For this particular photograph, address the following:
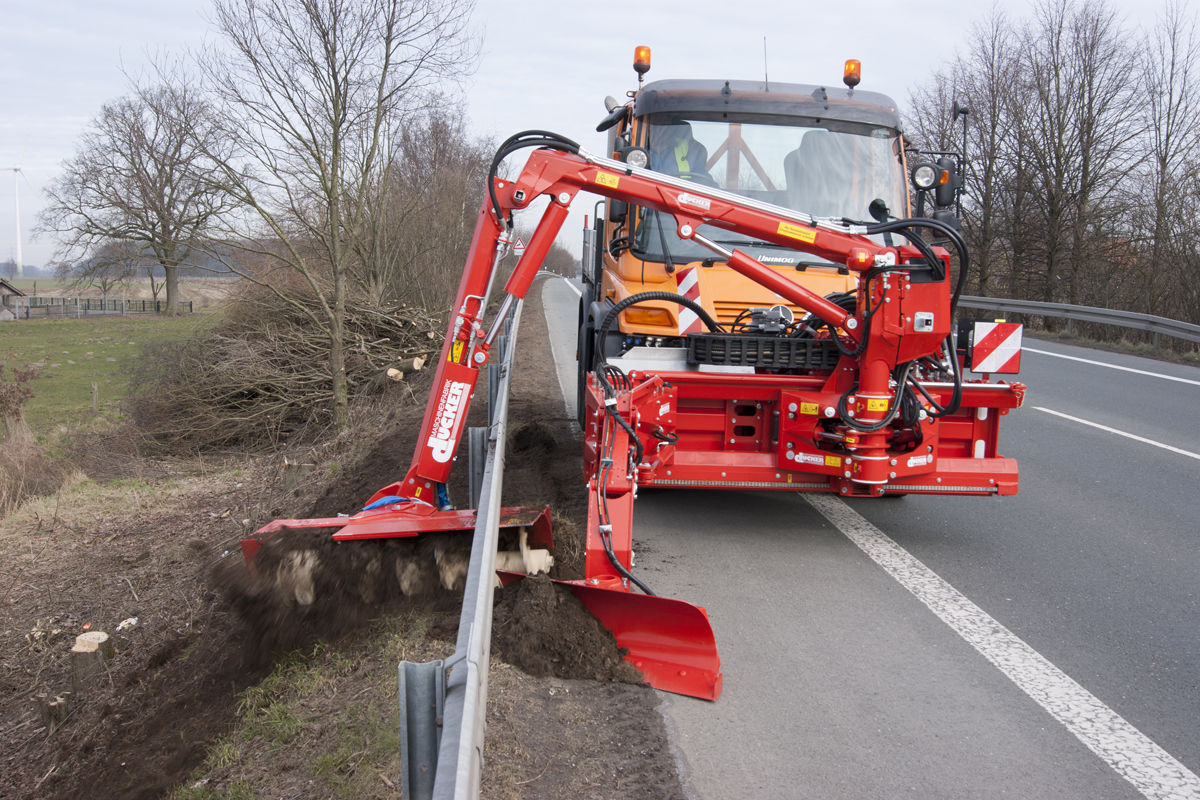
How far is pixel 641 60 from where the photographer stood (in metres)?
7.68

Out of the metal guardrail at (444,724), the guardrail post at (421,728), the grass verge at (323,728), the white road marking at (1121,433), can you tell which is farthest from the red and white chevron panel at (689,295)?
the white road marking at (1121,433)

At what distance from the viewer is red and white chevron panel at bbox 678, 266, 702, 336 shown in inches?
239

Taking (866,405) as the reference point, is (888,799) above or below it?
below

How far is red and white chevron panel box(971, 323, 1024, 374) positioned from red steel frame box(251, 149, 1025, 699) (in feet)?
0.68

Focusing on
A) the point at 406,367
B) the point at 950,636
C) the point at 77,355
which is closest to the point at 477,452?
the point at 950,636

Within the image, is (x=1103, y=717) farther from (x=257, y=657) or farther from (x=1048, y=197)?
(x=1048, y=197)

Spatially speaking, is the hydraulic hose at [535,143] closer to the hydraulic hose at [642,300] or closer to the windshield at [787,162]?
the hydraulic hose at [642,300]

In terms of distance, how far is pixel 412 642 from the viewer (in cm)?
411

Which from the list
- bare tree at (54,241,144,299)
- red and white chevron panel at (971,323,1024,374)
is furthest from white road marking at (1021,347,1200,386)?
bare tree at (54,241,144,299)

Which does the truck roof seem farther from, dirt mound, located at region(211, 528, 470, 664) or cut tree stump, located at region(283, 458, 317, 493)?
cut tree stump, located at region(283, 458, 317, 493)

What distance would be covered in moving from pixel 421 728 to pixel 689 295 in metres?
4.55

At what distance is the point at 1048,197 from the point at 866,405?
2319 centimetres

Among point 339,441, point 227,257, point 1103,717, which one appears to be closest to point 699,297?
point 1103,717

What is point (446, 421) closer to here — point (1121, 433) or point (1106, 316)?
point (1121, 433)
